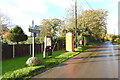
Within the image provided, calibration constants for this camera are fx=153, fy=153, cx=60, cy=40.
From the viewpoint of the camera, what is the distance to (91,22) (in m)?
37.2

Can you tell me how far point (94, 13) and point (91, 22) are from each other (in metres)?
3.34

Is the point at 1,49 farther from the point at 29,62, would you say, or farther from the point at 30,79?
the point at 30,79

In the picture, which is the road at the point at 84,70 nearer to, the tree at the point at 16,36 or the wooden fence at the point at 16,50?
the wooden fence at the point at 16,50

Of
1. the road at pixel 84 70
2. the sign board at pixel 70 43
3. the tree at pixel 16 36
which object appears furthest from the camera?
the tree at pixel 16 36

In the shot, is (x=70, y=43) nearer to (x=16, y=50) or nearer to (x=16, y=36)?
(x=16, y=36)

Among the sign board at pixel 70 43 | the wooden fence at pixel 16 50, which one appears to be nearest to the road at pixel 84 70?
the wooden fence at pixel 16 50

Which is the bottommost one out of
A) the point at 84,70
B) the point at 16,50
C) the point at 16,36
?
the point at 84,70

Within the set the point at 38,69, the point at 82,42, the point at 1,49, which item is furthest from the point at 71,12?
the point at 38,69

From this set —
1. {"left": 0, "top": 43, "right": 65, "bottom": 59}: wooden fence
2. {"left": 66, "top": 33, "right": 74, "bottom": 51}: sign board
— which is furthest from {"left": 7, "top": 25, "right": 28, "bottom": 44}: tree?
{"left": 66, "top": 33, "right": 74, "bottom": 51}: sign board

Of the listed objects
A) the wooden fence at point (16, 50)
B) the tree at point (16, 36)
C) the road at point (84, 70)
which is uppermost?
the tree at point (16, 36)

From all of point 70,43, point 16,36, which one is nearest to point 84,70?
point 70,43

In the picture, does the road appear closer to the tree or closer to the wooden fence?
the wooden fence

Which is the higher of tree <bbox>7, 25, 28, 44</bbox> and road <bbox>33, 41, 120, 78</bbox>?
tree <bbox>7, 25, 28, 44</bbox>

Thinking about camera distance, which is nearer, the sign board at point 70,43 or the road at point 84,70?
the road at point 84,70
